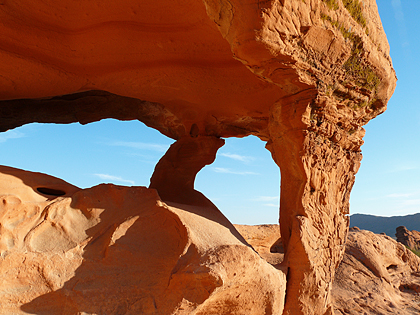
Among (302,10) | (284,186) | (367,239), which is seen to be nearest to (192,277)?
(284,186)

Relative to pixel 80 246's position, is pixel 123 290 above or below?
below

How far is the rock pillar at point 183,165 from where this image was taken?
193 inches

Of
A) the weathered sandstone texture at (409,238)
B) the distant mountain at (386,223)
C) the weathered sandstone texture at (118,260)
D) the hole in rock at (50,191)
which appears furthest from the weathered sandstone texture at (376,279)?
the distant mountain at (386,223)

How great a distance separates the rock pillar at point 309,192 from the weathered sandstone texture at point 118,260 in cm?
36

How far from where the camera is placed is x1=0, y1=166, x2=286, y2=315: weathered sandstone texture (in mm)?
2580

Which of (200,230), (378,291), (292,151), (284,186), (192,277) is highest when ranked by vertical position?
(292,151)

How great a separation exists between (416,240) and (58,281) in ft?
43.8

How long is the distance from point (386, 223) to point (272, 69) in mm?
44449

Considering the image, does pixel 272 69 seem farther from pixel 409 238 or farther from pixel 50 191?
pixel 409 238

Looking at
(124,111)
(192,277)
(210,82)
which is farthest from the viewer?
(124,111)

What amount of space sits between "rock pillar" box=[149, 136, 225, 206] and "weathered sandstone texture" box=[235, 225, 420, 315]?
1.91m

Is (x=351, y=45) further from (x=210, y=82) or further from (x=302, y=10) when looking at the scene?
(x=210, y=82)

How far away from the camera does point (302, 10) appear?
2660mm

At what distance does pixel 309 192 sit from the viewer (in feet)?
11.3
